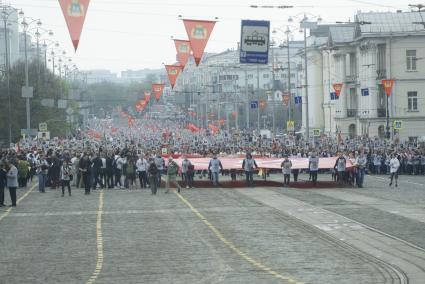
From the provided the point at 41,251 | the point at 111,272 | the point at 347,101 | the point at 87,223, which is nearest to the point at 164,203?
the point at 87,223

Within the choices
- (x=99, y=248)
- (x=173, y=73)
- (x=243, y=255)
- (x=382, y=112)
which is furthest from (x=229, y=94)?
(x=243, y=255)

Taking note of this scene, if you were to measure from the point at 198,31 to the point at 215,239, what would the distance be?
15.3 meters

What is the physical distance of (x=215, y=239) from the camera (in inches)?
879

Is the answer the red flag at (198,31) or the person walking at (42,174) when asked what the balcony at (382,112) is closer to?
the person walking at (42,174)

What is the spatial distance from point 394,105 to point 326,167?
148 ft

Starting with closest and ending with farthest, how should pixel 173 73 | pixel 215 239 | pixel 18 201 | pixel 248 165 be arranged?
pixel 215 239 < pixel 18 201 < pixel 248 165 < pixel 173 73

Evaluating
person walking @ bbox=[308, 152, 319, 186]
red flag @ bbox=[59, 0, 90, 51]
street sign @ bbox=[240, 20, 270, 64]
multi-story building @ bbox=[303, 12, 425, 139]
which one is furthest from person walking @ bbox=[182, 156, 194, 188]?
multi-story building @ bbox=[303, 12, 425, 139]

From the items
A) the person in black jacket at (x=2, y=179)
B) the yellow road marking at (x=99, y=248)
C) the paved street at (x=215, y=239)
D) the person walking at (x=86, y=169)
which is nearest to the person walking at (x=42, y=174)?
the person walking at (x=86, y=169)

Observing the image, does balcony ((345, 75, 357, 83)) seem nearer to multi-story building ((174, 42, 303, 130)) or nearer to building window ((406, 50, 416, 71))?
building window ((406, 50, 416, 71))

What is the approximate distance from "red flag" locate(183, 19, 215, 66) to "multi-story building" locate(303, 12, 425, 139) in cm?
4753

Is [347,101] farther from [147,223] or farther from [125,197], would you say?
[147,223]

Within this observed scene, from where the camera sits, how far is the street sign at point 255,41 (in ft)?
129

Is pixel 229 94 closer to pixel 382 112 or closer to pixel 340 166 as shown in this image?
pixel 382 112

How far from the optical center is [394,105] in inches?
3504
